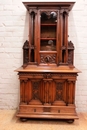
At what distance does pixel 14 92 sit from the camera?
2996 mm

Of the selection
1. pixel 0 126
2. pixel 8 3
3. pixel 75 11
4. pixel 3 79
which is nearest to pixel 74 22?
pixel 75 11

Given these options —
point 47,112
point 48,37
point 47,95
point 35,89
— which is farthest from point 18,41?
point 47,112

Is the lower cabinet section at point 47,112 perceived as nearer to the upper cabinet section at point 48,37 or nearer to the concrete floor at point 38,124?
the concrete floor at point 38,124

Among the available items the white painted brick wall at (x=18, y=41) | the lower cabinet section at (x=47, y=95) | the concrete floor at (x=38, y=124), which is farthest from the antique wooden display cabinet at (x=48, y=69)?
the white painted brick wall at (x=18, y=41)

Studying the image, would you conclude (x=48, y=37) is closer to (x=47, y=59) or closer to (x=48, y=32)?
(x=48, y=32)

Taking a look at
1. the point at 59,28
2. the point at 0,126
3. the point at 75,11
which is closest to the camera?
the point at 0,126

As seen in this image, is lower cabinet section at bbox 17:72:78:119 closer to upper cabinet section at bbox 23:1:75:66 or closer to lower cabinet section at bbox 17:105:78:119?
lower cabinet section at bbox 17:105:78:119

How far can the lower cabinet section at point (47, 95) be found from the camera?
7.92ft

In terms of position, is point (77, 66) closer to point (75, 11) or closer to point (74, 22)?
point (74, 22)

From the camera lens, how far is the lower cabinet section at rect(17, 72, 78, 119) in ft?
7.92

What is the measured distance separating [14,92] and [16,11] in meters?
1.53

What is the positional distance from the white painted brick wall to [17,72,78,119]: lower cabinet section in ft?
1.83

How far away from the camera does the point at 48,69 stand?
2477 mm

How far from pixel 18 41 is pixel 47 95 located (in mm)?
1157
